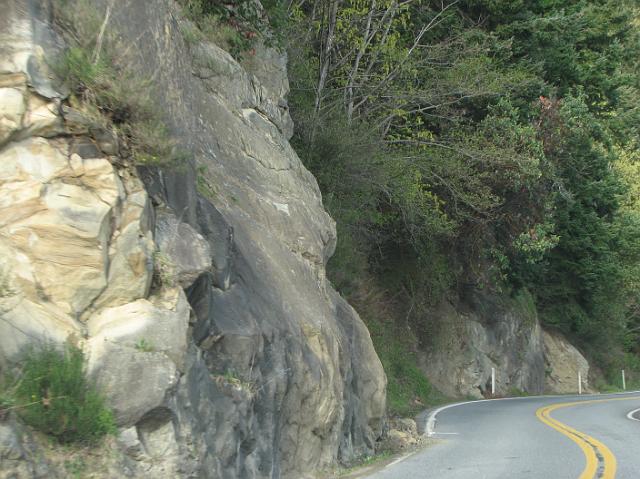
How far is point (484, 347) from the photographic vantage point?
31047mm

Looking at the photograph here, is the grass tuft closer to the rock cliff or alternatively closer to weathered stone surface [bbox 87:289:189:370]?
weathered stone surface [bbox 87:289:189:370]

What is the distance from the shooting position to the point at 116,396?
6949 mm

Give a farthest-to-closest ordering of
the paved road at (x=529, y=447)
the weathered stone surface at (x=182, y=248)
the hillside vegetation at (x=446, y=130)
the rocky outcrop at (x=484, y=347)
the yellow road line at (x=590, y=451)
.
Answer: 1. the rocky outcrop at (x=484, y=347)
2. the hillside vegetation at (x=446, y=130)
3. the paved road at (x=529, y=447)
4. the yellow road line at (x=590, y=451)
5. the weathered stone surface at (x=182, y=248)

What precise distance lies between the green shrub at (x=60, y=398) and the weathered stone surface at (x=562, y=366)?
32.7 m

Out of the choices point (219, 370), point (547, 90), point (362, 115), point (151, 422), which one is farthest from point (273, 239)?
point (547, 90)

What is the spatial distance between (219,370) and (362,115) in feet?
47.7

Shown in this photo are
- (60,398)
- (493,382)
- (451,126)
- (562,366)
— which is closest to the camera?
(60,398)

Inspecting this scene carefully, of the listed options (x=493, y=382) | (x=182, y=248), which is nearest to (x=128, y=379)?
(x=182, y=248)

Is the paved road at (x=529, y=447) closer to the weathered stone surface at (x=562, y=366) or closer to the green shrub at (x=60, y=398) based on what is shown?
the green shrub at (x=60, y=398)

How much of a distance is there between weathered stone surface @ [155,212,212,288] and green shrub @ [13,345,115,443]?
1.57 metres

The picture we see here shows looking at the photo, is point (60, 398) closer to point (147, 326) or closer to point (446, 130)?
point (147, 326)

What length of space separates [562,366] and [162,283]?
3370cm

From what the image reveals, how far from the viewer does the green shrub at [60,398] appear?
6371mm

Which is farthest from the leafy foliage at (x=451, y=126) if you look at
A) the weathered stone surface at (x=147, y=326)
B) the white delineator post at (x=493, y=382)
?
the weathered stone surface at (x=147, y=326)
